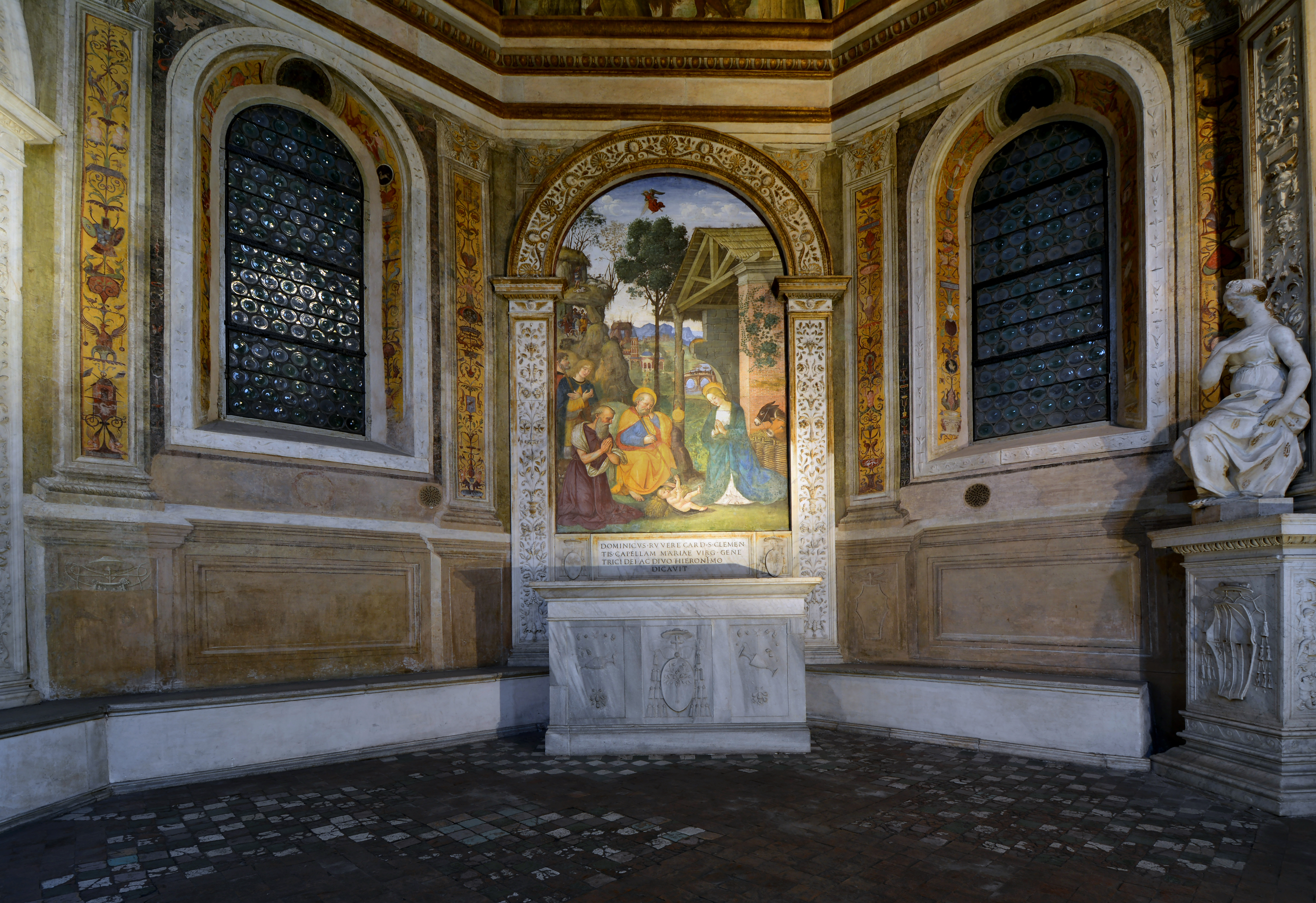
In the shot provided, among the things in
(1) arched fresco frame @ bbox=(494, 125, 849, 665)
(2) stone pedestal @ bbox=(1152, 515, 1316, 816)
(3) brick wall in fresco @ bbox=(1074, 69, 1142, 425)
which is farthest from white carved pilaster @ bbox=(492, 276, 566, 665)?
(2) stone pedestal @ bbox=(1152, 515, 1316, 816)

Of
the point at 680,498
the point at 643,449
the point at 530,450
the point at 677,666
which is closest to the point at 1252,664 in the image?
the point at 677,666

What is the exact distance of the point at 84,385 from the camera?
5965mm

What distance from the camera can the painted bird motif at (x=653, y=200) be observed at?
8977 mm

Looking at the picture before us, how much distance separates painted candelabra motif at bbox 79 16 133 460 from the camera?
602 centimetres

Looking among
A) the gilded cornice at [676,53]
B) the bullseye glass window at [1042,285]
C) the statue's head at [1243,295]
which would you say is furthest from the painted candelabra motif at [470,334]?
the statue's head at [1243,295]

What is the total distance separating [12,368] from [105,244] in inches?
46.7

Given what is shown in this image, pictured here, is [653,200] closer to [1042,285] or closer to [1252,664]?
[1042,285]

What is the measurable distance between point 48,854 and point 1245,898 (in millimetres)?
5703

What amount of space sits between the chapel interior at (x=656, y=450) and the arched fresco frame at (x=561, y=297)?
0.15 ft

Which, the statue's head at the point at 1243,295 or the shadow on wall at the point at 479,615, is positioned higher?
the statue's head at the point at 1243,295

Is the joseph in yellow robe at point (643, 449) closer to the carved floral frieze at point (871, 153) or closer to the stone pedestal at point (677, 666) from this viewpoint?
the stone pedestal at point (677, 666)

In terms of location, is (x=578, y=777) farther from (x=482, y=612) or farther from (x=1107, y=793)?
(x=1107, y=793)

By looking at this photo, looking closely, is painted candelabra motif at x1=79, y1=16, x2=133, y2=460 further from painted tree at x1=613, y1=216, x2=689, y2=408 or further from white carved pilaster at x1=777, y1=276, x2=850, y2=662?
white carved pilaster at x1=777, y1=276, x2=850, y2=662

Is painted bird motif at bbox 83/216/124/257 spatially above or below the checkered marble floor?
above
